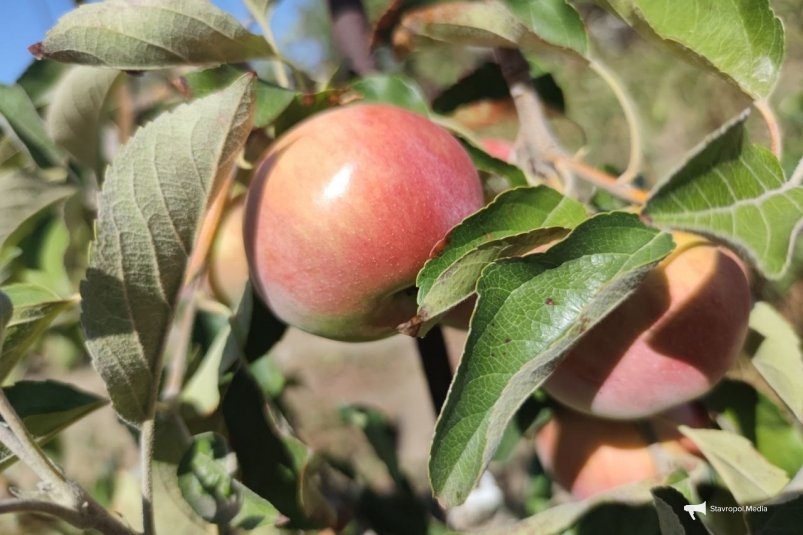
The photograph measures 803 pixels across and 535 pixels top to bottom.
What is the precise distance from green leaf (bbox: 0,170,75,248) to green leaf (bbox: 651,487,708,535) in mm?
563

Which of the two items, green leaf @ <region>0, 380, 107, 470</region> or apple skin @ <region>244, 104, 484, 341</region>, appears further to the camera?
green leaf @ <region>0, 380, 107, 470</region>

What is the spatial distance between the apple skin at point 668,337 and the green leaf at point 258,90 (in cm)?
Answer: 27

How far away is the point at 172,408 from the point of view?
67 centimetres

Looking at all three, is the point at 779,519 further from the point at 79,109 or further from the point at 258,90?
the point at 79,109

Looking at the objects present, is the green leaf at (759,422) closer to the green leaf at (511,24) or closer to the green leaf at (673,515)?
the green leaf at (673,515)

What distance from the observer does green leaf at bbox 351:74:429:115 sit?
25.0 inches

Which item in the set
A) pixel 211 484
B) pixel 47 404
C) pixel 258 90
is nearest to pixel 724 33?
pixel 258 90

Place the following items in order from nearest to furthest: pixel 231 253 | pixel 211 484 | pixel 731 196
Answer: pixel 731 196
pixel 211 484
pixel 231 253

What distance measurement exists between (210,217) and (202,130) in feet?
0.63

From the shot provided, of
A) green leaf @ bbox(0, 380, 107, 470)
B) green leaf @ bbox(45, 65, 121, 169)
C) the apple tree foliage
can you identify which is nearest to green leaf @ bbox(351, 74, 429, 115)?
the apple tree foliage

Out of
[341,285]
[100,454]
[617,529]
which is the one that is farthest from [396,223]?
[100,454]

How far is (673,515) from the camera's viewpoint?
467 mm

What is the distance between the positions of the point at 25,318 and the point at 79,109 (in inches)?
8.0

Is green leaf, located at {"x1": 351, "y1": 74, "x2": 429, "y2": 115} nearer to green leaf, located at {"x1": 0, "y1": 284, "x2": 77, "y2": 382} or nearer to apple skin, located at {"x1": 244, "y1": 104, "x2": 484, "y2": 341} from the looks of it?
apple skin, located at {"x1": 244, "y1": 104, "x2": 484, "y2": 341}
